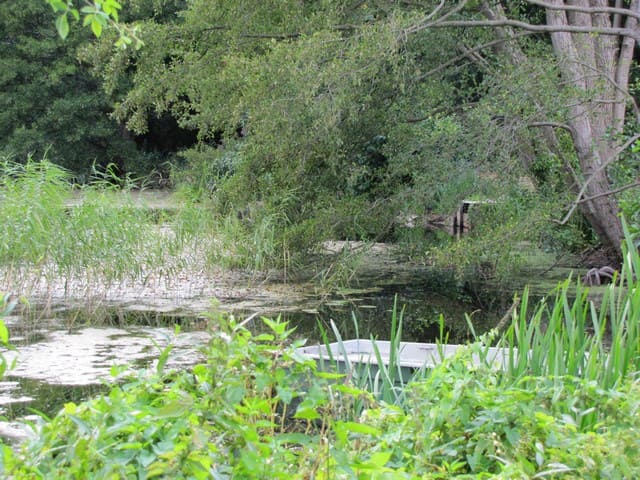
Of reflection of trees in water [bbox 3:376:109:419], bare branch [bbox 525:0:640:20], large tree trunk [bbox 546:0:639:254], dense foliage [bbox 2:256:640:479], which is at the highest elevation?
bare branch [bbox 525:0:640:20]

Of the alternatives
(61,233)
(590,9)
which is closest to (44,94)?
(61,233)

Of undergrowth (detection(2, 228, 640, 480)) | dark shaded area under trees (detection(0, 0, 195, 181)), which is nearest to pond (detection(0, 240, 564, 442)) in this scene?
undergrowth (detection(2, 228, 640, 480))

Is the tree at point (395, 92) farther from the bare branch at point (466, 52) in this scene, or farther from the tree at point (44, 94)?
the tree at point (44, 94)

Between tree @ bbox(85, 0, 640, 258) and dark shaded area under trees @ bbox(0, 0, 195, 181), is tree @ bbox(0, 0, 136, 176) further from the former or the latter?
tree @ bbox(85, 0, 640, 258)

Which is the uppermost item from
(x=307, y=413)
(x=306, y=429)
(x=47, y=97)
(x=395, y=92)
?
(x=47, y=97)

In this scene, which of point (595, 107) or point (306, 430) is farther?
point (595, 107)

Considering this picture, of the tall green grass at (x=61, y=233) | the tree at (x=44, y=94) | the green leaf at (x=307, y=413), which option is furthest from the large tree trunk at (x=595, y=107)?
the tree at (x=44, y=94)

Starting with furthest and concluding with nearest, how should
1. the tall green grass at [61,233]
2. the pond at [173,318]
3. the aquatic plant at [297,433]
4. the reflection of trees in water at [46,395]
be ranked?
the tall green grass at [61,233], the pond at [173,318], the reflection of trees in water at [46,395], the aquatic plant at [297,433]

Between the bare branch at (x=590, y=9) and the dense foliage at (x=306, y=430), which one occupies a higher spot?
the bare branch at (x=590, y=9)

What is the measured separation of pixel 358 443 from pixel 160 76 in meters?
8.15

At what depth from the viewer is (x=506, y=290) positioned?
946 cm

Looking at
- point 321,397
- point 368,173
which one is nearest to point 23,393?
point 321,397

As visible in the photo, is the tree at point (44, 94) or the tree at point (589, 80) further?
the tree at point (44, 94)

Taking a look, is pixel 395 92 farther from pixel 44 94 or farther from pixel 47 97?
pixel 47 97
